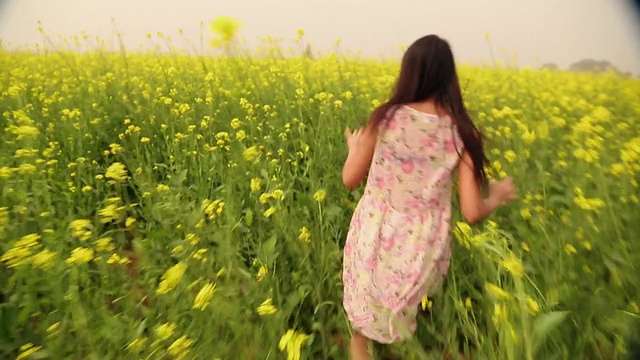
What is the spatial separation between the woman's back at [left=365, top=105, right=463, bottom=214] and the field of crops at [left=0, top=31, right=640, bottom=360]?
0.49ft

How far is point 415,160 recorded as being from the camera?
1042 millimetres

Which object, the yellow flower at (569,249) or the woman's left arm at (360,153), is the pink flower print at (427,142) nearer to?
the woman's left arm at (360,153)

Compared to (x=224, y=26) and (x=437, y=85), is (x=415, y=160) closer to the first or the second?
(x=437, y=85)

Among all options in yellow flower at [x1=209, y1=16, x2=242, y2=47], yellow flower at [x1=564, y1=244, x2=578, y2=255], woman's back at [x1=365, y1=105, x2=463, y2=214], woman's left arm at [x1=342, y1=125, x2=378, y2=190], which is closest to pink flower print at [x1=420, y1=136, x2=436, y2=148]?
woman's back at [x1=365, y1=105, x2=463, y2=214]

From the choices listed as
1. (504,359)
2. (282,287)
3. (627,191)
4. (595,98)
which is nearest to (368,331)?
(282,287)

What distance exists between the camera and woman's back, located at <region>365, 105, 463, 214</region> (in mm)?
1010

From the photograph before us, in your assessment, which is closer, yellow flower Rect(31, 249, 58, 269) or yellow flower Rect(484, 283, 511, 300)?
yellow flower Rect(484, 283, 511, 300)

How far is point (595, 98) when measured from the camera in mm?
2230

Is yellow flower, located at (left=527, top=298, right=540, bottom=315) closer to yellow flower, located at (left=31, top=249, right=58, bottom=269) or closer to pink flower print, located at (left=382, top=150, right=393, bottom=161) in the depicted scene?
pink flower print, located at (left=382, top=150, right=393, bottom=161)

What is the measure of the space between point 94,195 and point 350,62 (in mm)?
1327

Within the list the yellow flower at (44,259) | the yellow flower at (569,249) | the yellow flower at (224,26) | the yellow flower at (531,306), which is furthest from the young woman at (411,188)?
the yellow flower at (224,26)

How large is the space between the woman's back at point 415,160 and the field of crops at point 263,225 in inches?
5.8

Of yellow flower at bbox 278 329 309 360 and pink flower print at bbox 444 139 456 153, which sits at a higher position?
pink flower print at bbox 444 139 456 153

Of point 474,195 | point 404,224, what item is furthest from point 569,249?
point 404,224
